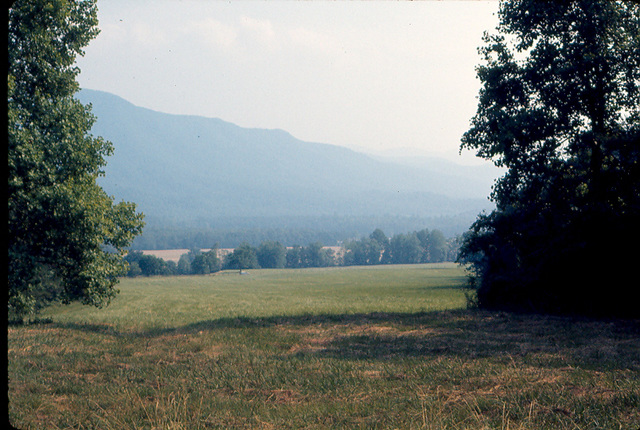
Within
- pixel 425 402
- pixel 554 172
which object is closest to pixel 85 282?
pixel 425 402

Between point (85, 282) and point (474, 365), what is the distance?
58.6 feet

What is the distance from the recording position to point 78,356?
54.1 feet

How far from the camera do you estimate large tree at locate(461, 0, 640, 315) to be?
24547 millimetres

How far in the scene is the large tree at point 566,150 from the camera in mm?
24547

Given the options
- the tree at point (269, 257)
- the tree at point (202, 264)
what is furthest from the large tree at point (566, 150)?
the tree at point (269, 257)

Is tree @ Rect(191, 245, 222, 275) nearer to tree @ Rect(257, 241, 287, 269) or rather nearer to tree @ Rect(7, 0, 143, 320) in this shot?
tree @ Rect(257, 241, 287, 269)

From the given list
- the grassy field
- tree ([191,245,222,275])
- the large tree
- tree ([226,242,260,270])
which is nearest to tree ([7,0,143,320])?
the grassy field

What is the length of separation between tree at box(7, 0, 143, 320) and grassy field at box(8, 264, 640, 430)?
9.18 ft

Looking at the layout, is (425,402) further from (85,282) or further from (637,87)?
(637,87)

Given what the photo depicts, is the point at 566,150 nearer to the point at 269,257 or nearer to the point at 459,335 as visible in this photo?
the point at 459,335

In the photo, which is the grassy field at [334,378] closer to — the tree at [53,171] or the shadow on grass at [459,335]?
the shadow on grass at [459,335]

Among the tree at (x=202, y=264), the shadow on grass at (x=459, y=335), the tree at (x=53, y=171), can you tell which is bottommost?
the tree at (x=202, y=264)

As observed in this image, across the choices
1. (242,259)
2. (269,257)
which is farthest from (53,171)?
(269,257)

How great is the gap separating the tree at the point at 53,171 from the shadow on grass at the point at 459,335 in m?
3.00
